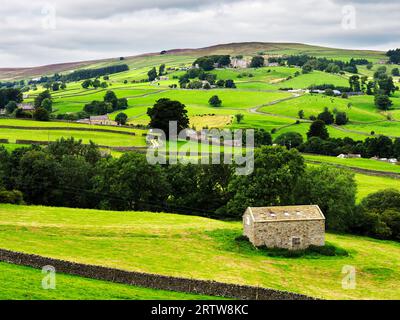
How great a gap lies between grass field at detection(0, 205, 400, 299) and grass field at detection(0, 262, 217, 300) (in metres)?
3.11

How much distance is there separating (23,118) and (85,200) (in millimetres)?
55718

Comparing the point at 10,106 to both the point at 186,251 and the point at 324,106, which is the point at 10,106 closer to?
the point at 324,106

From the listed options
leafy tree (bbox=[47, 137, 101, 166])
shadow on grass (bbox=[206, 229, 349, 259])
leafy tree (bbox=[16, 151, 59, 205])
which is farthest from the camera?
leafy tree (bbox=[47, 137, 101, 166])

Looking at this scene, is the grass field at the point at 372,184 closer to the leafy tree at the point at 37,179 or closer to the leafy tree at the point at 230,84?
the leafy tree at the point at 37,179

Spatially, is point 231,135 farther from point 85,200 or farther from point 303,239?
point 303,239

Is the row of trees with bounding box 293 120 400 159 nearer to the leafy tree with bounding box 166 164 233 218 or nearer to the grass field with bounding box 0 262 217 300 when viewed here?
the leafy tree with bounding box 166 164 233 218

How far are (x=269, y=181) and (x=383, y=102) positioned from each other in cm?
11139

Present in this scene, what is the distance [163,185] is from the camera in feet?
215

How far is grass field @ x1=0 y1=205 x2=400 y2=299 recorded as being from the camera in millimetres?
36281

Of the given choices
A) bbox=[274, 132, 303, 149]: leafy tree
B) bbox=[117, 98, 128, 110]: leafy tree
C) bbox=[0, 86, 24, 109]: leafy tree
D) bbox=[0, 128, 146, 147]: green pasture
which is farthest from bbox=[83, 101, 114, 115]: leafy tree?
bbox=[274, 132, 303, 149]: leafy tree
